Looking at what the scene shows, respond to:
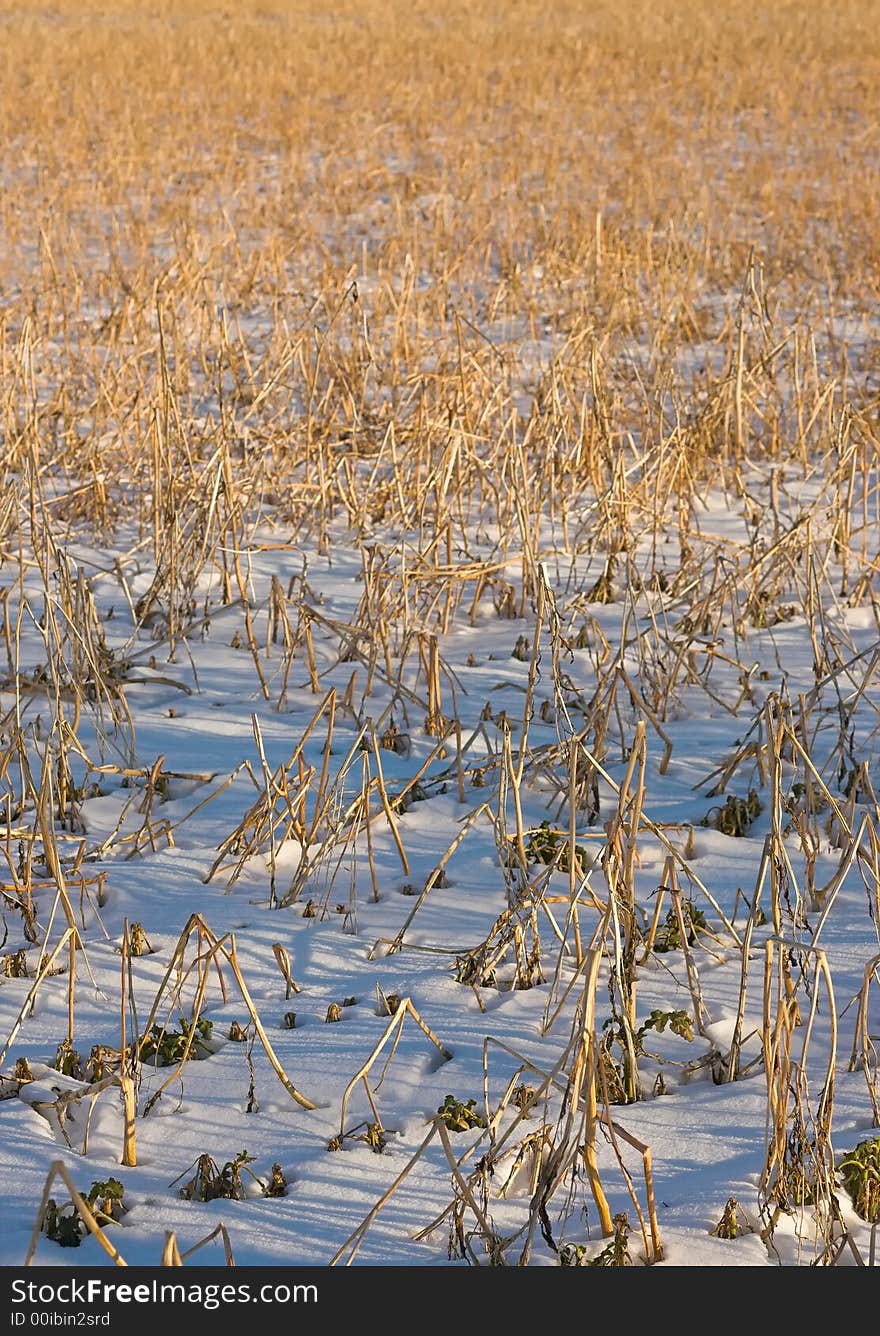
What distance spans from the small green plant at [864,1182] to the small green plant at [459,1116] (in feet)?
2.34

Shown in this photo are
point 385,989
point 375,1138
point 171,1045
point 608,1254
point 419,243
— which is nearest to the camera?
point 608,1254

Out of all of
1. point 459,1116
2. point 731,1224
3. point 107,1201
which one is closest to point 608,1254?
point 731,1224

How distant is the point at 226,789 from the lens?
4.26m

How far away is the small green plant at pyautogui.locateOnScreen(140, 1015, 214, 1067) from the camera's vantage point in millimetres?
3014

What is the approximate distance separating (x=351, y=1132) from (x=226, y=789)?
165 centimetres

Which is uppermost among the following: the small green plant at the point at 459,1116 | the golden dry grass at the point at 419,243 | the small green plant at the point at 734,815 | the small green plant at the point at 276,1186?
the golden dry grass at the point at 419,243

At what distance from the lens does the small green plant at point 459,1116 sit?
2.78 m

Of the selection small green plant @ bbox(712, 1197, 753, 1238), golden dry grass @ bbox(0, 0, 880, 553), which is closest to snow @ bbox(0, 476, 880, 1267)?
small green plant @ bbox(712, 1197, 753, 1238)

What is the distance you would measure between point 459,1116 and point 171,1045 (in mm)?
679

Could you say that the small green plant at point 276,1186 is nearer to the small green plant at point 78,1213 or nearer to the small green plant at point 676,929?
the small green plant at point 78,1213

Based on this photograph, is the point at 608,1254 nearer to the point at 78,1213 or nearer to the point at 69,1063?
the point at 78,1213

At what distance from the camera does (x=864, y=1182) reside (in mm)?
2492

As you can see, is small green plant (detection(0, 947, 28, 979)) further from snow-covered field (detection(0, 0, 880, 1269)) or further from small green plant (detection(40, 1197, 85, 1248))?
small green plant (detection(40, 1197, 85, 1248))

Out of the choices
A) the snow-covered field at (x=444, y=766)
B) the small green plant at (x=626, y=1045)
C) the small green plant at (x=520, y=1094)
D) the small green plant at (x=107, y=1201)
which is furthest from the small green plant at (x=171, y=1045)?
the small green plant at (x=626, y=1045)
